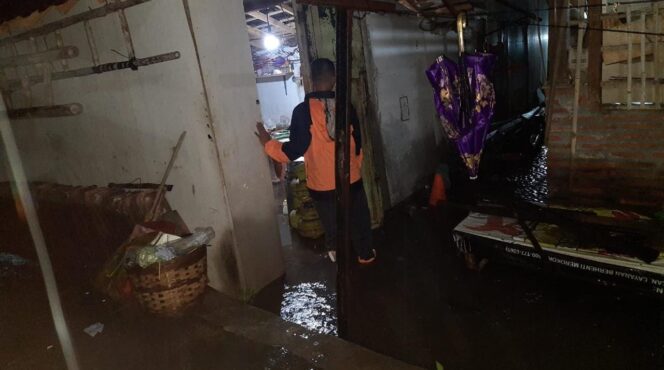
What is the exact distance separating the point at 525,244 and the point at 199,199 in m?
3.54

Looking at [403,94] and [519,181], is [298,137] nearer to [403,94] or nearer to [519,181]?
[403,94]

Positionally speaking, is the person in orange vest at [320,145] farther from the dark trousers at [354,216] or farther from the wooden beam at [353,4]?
the wooden beam at [353,4]

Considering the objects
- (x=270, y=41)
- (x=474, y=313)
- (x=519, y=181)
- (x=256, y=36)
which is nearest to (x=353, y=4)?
(x=474, y=313)

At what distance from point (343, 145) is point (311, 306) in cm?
220

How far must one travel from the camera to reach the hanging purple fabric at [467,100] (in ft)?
16.2

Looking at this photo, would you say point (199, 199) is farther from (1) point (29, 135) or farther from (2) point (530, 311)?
(1) point (29, 135)

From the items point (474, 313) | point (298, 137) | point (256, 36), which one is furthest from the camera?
point (256, 36)

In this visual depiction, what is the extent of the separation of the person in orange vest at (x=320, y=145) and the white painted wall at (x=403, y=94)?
82.1 inches

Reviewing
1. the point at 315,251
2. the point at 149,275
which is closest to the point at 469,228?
the point at 315,251

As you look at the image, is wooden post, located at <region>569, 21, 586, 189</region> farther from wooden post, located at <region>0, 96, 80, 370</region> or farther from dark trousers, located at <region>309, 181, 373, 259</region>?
wooden post, located at <region>0, 96, 80, 370</region>

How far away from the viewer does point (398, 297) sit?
14.3 feet

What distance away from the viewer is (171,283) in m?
3.94

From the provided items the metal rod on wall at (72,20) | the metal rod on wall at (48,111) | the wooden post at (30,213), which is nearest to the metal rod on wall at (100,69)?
the metal rod on wall at (48,111)

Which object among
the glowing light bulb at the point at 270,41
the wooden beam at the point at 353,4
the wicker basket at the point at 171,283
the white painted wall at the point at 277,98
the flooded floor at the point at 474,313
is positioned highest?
the glowing light bulb at the point at 270,41
